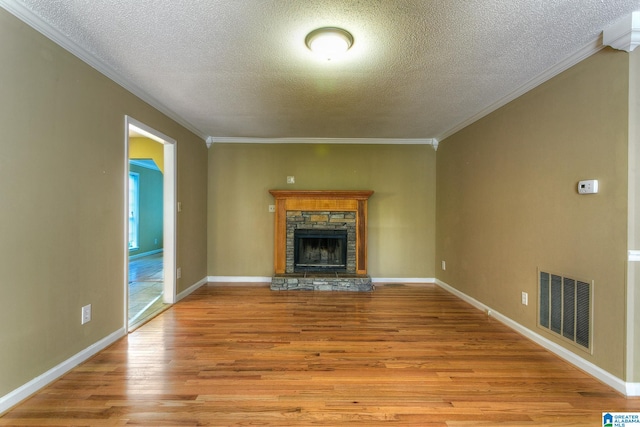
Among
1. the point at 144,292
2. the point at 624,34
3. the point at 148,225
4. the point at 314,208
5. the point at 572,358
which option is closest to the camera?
the point at 624,34

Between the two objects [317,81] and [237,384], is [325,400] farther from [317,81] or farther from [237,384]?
[317,81]

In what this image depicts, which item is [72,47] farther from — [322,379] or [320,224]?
[320,224]

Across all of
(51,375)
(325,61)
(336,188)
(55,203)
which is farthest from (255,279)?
(325,61)

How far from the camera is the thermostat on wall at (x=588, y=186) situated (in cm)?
202

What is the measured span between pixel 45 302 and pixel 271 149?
3395 mm

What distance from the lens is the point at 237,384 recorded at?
6.31 ft

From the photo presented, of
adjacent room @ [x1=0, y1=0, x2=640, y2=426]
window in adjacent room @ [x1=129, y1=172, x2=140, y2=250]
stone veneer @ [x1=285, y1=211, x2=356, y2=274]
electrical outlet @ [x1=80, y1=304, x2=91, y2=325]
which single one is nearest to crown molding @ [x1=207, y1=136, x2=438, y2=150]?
adjacent room @ [x1=0, y1=0, x2=640, y2=426]

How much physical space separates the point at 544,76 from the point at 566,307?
189 cm

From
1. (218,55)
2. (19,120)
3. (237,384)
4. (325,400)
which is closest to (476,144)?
(218,55)

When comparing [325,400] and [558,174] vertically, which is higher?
[558,174]

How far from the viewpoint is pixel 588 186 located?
6.76 ft

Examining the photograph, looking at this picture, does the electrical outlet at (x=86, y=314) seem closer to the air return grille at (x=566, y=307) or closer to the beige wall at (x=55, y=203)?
the beige wall at (x=55, y=203)

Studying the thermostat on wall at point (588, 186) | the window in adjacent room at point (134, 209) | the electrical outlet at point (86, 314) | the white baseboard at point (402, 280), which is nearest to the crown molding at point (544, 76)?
the thermostat on wall at point (588, 186)

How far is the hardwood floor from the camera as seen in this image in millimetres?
1639
